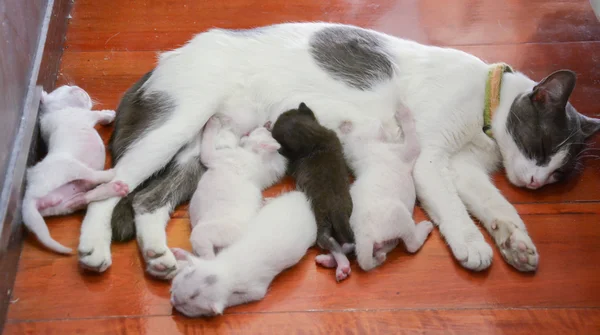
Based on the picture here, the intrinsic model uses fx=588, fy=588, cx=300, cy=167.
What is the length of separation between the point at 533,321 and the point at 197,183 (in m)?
1.13

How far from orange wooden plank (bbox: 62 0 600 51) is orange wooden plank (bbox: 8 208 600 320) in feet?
3.35

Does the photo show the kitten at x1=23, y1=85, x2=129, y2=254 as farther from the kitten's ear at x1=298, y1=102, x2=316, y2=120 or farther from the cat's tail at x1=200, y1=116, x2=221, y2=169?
the kitten's ear at x1=298, y1=102, x2=316, y2=120

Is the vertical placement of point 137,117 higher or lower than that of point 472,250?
higher

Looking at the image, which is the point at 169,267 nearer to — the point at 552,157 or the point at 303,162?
the point at 303,162

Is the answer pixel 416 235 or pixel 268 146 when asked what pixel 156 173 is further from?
pixel 416 235

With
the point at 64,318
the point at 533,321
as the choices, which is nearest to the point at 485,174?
the point at 533,321

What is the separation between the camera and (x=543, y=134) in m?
1.97

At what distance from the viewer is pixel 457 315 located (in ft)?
5.69

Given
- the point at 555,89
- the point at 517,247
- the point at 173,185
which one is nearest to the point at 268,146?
the point at 173,185

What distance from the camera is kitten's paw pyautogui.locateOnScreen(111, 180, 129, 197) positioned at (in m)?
1.83

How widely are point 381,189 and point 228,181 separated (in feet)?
1.54

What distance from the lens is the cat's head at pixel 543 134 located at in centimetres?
196

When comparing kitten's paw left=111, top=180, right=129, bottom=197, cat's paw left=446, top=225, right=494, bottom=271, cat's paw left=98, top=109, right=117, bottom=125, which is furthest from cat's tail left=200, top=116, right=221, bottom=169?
cat's paw left=446, top=225, right=494, bottom=271

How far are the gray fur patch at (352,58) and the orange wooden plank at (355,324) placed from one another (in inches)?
33.2
